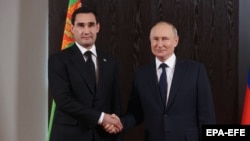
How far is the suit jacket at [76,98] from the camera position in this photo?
226cm

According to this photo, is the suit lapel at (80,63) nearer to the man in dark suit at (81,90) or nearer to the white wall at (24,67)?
the man in dark suit at (81,90)

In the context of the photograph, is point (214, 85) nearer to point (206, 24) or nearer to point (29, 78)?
point (206, 24)

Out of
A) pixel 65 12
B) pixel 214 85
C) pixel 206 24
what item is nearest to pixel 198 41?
pixel 206 24

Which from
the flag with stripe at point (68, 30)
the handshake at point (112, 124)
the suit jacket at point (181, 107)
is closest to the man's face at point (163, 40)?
the suit jacket at point (181, 107)

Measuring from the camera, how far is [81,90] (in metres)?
2.29

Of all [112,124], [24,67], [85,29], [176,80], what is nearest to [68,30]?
[24,67]

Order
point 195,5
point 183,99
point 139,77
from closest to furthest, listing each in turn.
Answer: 1. point 183,99
2. point 139,77
3. point 195,5

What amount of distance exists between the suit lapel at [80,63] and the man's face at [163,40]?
0.42 meters

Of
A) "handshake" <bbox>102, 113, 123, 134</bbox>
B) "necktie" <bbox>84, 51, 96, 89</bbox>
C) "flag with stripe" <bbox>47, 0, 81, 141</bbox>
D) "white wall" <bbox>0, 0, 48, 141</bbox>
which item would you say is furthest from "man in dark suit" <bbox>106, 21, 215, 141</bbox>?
"white wall" <bbox>0, 0, 48, 141</bbox>

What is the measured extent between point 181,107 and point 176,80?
5.9 inches

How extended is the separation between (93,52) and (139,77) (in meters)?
0.30

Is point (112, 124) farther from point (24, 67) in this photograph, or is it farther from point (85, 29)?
point (24, 67)

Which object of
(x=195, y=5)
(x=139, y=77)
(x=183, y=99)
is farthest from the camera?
(x=195, y=5)

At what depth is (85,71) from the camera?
2.30 metres
